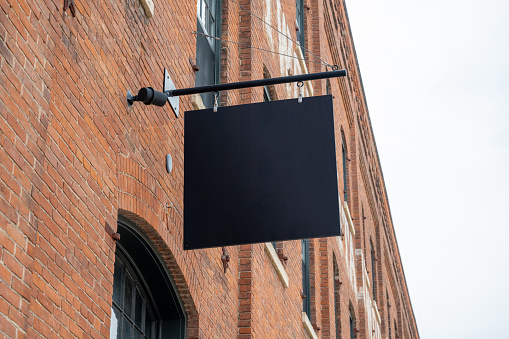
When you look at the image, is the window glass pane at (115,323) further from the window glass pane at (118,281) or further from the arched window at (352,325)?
the arched window at (352,325)

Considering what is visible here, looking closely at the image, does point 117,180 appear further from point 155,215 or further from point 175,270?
point 175,270

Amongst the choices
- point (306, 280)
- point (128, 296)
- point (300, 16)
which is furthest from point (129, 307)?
point (300, 16)

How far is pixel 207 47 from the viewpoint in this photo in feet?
34.0

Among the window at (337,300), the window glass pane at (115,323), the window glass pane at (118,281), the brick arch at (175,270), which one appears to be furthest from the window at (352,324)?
the window glass pane at (115,323)

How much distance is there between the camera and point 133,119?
7359mm

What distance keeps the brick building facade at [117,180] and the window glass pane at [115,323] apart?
0.07ft

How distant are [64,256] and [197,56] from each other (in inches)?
181

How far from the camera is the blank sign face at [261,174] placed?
7.54 m

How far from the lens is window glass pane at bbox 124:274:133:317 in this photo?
25.5ft

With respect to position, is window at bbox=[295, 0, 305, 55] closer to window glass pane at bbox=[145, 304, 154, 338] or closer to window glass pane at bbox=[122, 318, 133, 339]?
window glass pane at bbox=[145, 304, 154, 338]

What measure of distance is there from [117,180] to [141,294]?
1.82m

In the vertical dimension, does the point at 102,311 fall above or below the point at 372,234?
below

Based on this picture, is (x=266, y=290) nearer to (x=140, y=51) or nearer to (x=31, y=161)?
(x=140, y=51)

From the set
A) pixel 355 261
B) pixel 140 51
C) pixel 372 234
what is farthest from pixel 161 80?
pixel 372 234
